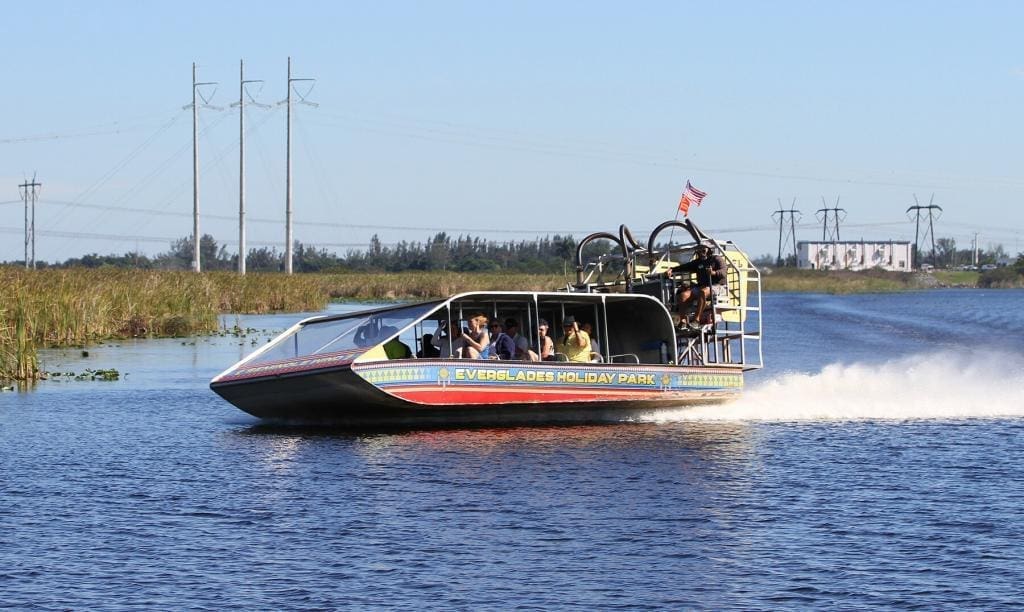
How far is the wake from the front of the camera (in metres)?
26.2

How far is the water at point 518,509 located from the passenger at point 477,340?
1302 millimetres

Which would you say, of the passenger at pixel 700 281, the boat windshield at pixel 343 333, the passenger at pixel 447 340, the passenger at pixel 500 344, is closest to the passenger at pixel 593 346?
the passenger at pixel 500 344

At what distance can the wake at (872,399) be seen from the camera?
2622 cm

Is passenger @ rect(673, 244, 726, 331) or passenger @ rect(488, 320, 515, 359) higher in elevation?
passenger @ rect(673, 244, 726, 331)

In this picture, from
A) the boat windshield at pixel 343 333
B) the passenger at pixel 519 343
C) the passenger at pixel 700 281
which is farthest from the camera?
the passenger at pixel 700 281

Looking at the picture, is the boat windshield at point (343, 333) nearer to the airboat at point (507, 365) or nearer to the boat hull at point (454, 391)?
the airboat at point (507, 365)

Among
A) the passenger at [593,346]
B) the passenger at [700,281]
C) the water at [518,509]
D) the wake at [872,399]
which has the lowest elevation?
the water at [518,509]

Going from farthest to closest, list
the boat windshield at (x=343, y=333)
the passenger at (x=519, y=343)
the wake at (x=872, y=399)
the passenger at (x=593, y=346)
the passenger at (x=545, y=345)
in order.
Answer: the wake at (x=872, y=399) → the passenger at (x=593, y=346) → the passenger at (x=545, y=345) → the passenger at (x=519, y=343) → the boat windshield at (x=343, y=333)

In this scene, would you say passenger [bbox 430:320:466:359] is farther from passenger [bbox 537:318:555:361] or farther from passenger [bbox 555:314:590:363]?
passenger [bbox 555:314:590:363]

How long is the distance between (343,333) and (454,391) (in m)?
2.10

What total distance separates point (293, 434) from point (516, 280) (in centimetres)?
6304

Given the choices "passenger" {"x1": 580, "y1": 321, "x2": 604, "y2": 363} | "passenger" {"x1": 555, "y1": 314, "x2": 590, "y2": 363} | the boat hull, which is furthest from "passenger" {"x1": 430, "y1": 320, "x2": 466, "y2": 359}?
"passenger" {"x1": 580, "y1": 321, "x2": 604, "y2": 363}

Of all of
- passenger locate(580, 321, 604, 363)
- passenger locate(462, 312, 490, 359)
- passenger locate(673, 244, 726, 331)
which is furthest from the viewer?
passenger locate(673, 244, 726, 331)

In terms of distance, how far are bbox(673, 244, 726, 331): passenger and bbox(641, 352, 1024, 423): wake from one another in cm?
176
